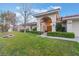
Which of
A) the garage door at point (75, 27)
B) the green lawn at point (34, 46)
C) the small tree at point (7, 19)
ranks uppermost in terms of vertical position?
the small tree at point (7, 19)

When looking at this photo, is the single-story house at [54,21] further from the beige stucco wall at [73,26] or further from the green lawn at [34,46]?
the green lawn at [34,46]

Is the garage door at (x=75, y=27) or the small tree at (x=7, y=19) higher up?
the small tree at (x=7, y=19)

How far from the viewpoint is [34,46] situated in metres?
5.21

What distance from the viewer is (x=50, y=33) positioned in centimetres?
530

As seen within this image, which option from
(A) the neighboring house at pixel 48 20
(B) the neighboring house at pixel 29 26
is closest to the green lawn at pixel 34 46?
(B) the neighboring house at pixel 29 26

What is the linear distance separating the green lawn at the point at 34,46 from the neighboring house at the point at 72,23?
226 mm

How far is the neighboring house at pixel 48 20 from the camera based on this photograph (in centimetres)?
526

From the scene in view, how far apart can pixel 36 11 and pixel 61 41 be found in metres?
0.67

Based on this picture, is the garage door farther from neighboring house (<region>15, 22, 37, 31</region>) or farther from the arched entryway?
neighboring house (<region>15, 22, 37, 31</region>)

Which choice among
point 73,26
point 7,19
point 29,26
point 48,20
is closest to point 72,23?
point 73,26

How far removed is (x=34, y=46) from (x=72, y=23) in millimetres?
766

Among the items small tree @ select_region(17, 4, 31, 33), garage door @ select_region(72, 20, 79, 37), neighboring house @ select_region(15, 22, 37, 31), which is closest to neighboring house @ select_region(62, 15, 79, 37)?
garage door @ select_region(72, 20, 79, 37)

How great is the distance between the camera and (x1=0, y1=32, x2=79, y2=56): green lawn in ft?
17.0

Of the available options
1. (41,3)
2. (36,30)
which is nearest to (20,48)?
(36,30)
